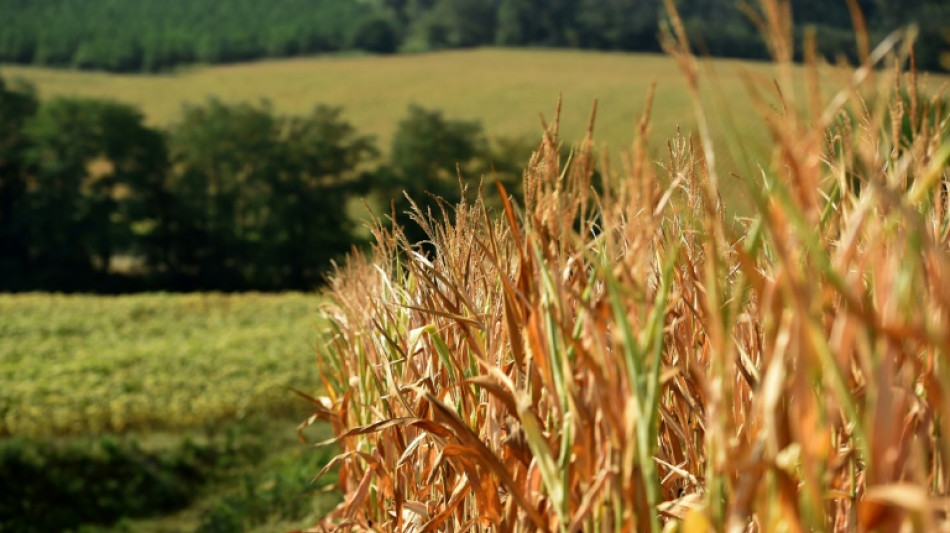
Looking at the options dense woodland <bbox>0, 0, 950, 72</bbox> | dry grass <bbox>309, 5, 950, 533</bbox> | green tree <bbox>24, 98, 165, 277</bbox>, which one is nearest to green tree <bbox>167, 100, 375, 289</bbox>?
green tree <bbox>24, 98, 165, 277</bbox>

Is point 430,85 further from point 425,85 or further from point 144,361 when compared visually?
point 144,361

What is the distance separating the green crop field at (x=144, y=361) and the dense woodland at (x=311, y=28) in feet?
109

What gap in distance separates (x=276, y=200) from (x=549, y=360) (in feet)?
105

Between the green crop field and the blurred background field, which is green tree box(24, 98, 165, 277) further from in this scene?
the blurred background field

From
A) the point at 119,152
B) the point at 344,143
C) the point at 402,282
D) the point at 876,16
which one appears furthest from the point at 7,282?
the point at 876,16

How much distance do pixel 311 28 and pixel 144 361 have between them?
4798 cm

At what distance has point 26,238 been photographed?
32.5 metres

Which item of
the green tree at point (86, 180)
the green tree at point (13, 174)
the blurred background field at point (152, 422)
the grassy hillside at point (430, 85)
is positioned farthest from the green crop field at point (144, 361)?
the grassy hillside at point (430, 85)

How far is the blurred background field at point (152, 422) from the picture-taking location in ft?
24.7

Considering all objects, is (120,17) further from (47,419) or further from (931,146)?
(931,146)

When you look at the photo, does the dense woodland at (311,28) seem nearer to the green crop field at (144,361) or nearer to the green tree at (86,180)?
the green tree at (86,180)

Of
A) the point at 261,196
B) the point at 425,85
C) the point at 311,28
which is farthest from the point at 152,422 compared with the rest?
the point at 311,28

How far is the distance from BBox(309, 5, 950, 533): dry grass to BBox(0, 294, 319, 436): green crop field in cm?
511

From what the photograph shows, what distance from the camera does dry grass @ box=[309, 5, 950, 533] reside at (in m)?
0.94
